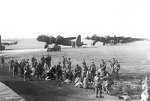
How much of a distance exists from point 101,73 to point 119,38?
5066cm

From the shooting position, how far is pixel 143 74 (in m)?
22.0

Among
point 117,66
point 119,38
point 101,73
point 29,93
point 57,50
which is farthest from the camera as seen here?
point 119,38

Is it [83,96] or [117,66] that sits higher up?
[117,66]

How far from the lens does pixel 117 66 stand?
21469 mm

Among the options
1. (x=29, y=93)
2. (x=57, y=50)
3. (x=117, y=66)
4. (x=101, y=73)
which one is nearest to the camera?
(x=29, y=93)

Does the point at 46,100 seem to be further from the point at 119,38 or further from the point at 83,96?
the point at 119,38

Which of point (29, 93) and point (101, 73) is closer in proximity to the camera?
point (29, 93)

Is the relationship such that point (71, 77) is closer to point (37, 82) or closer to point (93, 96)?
point (37, 82)

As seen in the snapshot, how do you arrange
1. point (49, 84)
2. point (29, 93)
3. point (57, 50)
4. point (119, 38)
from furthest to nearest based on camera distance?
point (119, 38), point (57, 50), point (49, 84), point (29, 93)

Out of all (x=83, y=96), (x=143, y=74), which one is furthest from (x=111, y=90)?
(x=143, y=74)

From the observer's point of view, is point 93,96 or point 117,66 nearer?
point 93,96

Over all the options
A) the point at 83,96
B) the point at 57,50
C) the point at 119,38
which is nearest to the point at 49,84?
the point at 83,96

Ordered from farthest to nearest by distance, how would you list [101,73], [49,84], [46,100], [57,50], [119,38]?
[119,38]
[57,50]
[49,84]
[101,73]
[46,100]

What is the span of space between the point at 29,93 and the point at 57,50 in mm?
29438
